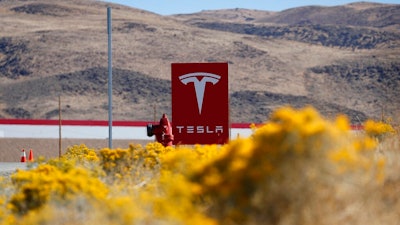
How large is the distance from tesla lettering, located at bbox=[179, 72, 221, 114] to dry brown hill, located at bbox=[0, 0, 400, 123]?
46.7 meters

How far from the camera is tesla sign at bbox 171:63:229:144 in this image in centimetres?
1834

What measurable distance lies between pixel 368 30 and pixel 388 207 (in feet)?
350

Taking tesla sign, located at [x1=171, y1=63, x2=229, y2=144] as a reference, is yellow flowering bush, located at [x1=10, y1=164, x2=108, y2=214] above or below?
below

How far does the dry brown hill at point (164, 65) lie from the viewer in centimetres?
7712

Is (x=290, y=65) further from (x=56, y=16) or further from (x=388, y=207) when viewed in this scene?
(x=388, y=207)

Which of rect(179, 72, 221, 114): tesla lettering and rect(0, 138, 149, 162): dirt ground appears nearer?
rect(179, 72, 221, 114): tesla lettering

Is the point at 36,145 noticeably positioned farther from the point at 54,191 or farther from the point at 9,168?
the point at 54,191

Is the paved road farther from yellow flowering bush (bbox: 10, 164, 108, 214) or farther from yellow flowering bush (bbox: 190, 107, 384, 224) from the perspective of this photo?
yellow flowering bush (bbox: 190, 107, 384, 224)

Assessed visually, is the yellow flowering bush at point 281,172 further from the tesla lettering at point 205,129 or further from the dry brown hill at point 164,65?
the dry brown hill at point 164,65

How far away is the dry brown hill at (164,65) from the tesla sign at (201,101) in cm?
4660

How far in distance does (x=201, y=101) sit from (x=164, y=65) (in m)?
69.9

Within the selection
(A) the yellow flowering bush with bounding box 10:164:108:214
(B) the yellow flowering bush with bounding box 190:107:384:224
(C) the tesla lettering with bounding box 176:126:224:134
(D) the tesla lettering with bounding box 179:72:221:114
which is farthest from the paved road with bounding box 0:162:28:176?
(B) the yellow flowering bush with bounding box 190:107:384:224

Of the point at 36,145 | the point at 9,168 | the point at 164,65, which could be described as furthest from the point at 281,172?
the point at 164,65

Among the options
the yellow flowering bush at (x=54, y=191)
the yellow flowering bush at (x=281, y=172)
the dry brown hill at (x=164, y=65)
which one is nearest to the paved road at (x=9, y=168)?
the yellow flowering bush at (x=54, y=191)
